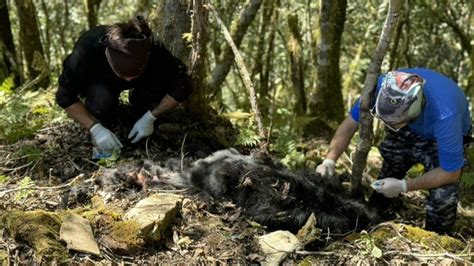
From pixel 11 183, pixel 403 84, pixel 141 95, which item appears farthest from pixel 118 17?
pixel 403 84

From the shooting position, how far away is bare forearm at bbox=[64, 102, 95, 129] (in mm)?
4094

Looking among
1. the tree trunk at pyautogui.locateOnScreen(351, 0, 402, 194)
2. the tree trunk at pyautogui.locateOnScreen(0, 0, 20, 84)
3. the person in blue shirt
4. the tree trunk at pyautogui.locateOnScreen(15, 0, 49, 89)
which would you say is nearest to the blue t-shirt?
the person in blue shirt

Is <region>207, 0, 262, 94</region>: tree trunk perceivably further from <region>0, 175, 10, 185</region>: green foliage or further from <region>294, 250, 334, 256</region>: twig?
<region>294, 250, 334, 256</region>: twig

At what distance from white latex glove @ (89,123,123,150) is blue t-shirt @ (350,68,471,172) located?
218 centimetres

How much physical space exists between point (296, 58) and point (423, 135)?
279 cm

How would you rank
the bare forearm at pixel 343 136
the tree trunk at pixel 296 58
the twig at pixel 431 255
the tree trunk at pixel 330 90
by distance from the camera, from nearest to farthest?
1. the twig at pixel 431 255
2. the bare forearm at pixel 343 136
3. the tree trunk at pixel 330 90
4. the tree trunk at pixel 296 58

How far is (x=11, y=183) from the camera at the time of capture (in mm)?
3738

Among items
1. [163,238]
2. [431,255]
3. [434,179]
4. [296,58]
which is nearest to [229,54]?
[296,58]

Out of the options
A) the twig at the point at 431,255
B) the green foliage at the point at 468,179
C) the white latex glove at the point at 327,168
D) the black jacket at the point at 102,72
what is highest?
the black jacket at the point at 102,72

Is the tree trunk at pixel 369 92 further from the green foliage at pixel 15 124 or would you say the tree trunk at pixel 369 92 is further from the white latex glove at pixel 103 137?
the green foliage at pixel 15 124

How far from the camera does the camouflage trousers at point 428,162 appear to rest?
4.01 meters

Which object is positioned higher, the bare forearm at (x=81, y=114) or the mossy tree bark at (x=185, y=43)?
the mossy tree bark at (x=185, y=43)

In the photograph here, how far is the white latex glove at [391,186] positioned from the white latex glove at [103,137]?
2.19 m

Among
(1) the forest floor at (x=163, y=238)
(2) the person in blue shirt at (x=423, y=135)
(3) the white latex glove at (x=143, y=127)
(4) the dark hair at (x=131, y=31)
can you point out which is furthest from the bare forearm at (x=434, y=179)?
(4) the dark hair at (x=131, y=31)
